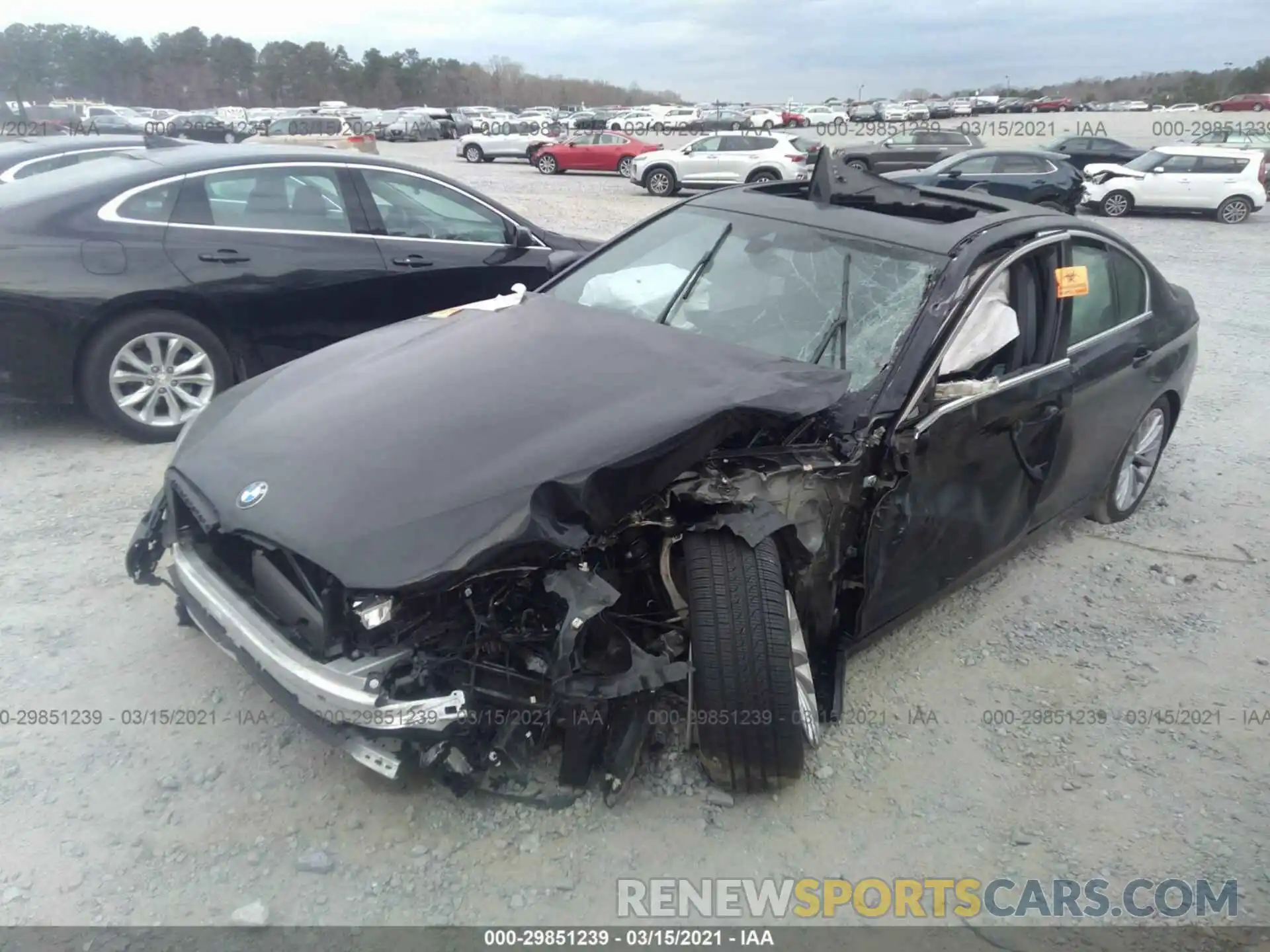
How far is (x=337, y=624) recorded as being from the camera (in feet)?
8.19

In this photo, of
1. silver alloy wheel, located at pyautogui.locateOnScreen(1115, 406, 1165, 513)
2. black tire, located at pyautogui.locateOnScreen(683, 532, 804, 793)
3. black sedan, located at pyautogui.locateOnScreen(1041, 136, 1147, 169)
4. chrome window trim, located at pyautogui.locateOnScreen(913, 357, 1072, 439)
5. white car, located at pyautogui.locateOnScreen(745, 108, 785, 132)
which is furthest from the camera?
white car, located at pyautogui.locateOnScreen(745, 108, 785, 132)

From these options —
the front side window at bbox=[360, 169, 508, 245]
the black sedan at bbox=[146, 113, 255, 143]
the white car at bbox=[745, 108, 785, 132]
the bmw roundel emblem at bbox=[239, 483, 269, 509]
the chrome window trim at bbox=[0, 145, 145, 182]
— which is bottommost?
the bmw roundel emblem at bbox=[239, 483, 269, 509]

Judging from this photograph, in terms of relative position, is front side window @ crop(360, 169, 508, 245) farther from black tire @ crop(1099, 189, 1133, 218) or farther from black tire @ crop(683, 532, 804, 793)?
black tire @ crop(1099, 189, 1133, 218)

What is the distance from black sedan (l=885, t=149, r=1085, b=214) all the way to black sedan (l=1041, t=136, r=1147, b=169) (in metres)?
5.73

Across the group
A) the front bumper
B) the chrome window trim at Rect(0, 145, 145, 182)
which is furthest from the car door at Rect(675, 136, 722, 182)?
the front bumper

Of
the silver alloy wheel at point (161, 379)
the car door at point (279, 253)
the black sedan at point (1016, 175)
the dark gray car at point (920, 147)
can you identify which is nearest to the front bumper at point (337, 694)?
the silver alloy wheel at point (161, 379)

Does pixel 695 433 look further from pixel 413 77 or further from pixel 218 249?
pixel 413 77

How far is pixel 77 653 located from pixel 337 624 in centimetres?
155

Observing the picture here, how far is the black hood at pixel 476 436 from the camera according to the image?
248 centimetres

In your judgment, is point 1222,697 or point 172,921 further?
point 1222,697

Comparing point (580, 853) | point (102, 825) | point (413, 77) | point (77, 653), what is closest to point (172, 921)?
point (102, 825)

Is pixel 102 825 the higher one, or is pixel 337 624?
pixel 337 624

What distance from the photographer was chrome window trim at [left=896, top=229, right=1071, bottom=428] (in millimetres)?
3082

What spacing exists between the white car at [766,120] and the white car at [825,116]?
1.97m
